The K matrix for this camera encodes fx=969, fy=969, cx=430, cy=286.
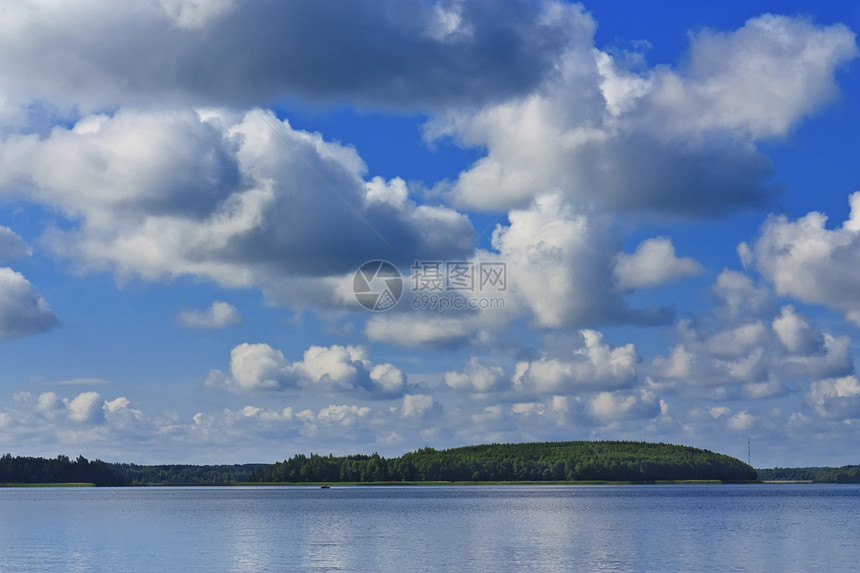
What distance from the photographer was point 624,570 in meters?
73.1

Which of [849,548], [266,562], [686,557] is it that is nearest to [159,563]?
[266,562]

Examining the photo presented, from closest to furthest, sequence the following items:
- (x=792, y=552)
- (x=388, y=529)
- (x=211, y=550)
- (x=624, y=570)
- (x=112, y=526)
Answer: (x=624, y=570) → (x=792, y=552) → (x=211, y=550) → (x=388, y=529) → (x=112, y=526)

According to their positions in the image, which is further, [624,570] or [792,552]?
[792,552]

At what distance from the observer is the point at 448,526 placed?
5032 inches

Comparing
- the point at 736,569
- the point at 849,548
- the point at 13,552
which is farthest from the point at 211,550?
the point at 849,548

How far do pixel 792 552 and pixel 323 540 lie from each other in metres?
48.5

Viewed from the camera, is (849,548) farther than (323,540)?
No

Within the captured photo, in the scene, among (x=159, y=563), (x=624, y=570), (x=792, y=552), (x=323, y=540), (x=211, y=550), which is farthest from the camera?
(x=323, y=540)

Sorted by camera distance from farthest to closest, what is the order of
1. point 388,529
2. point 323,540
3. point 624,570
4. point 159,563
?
point 388,529 → point 323,540 → point 159,563 → point 624,570

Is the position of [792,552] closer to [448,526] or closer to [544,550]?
[544,550]

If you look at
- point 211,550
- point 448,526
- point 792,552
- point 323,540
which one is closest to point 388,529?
point 448,526

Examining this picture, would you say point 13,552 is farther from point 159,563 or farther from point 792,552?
point 792,552

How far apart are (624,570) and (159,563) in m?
38.8

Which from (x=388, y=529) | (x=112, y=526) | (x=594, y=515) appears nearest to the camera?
(x=388, y=529)
